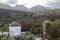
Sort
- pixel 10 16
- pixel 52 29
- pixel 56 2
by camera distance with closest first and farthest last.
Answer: pixel 52 29, pixel 10 16, pixel 56 2

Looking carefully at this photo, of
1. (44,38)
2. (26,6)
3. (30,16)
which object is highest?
(26,6)

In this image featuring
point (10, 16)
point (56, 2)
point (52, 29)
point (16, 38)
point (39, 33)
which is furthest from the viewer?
point (56, 2)

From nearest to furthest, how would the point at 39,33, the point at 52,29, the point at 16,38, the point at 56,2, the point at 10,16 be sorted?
the point at 52,29
the point at 16,38
the point at 39,33
the point at 10,16
the point at 56,2

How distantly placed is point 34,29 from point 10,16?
1423mm

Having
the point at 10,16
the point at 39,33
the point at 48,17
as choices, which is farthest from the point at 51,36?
the point at 10,16

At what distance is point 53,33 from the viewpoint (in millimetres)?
5793

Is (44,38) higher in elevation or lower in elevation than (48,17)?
lower

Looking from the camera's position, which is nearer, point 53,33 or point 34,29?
point 53,33

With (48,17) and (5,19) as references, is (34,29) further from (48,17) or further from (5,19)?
(5,19)

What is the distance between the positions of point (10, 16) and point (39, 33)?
69.5 inches

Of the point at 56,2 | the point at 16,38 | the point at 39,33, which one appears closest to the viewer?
the point at 16,38

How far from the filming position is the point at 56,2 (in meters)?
8.61

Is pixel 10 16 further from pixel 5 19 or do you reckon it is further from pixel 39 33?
pixel 39 33

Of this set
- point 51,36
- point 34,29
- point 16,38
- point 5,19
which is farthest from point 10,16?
point 51,36
